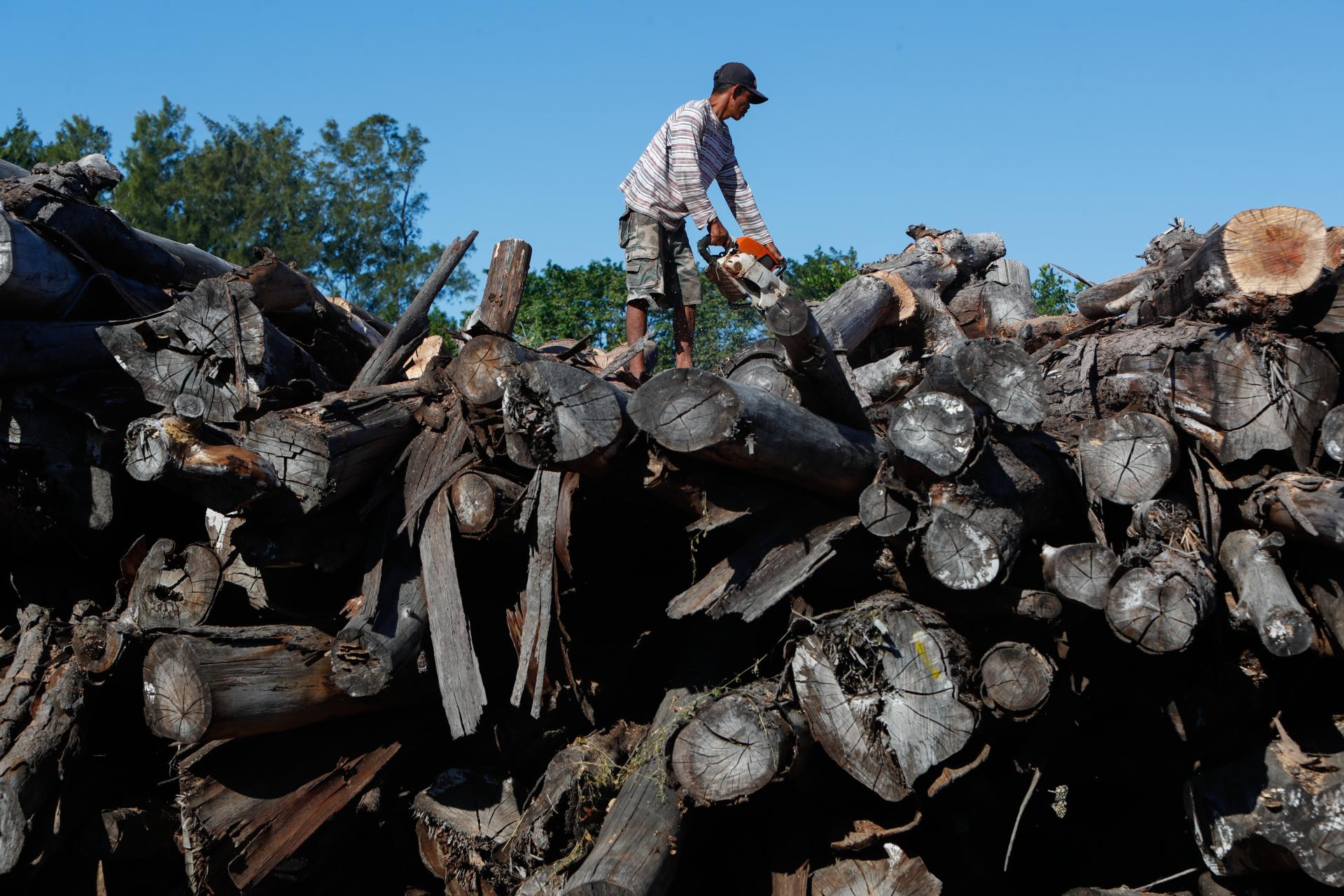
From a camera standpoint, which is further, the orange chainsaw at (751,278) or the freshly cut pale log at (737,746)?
the orange chainsaw at (751,278)

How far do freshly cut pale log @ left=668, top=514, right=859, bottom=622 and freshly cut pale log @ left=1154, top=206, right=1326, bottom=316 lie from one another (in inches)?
77.1

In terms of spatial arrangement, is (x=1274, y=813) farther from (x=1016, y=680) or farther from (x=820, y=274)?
(x=820, y=274)

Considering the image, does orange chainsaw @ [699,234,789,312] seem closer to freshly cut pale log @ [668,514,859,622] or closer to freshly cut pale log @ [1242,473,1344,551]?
freshly cut pale log @ [668,514,859,622]

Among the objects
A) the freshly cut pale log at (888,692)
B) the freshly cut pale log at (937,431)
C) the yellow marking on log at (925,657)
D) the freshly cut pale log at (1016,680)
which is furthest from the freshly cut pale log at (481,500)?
the freshly cut pale log at (1016,680)

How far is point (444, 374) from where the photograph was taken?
543cm

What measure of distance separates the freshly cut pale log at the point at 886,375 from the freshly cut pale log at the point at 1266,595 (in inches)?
88.2

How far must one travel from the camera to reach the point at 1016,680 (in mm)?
4484

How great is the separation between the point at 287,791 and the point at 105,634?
1133 mm

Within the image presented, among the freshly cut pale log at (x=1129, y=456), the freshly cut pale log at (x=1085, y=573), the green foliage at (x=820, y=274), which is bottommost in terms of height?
the freshly cut pale log at (x=1085, y=573)

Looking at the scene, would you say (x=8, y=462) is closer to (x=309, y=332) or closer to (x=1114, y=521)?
(x=309, y=332)

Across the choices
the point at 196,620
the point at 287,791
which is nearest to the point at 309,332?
the point at 196,620

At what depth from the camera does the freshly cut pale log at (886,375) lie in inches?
265

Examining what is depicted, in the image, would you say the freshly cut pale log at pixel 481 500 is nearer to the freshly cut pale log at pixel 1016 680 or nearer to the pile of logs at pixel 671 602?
the pile of logs at pixel 671 602

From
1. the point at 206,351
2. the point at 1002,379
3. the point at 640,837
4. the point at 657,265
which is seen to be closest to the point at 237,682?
the point at 206,351
